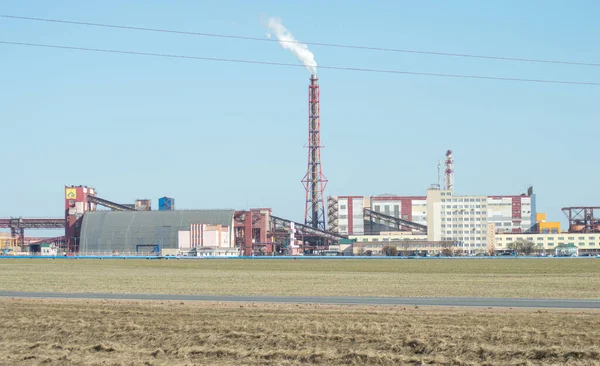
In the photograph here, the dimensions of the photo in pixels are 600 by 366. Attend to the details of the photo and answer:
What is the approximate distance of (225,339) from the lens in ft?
74.5

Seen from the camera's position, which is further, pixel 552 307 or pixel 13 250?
pixel 13 250

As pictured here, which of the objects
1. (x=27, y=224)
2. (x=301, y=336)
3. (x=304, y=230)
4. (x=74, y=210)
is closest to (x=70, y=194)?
(x=74, y=210)

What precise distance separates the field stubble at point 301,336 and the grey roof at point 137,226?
144 meters

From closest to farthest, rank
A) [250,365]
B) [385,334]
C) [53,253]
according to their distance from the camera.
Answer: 1. [250,365]
2. [385,334]
3. [53,253]

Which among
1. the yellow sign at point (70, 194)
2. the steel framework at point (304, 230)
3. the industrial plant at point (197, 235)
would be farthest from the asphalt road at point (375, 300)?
the steel framework at point (304, 230)

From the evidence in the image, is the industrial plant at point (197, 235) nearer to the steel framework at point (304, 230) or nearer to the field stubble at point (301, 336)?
the steel framework at point (304, 230)

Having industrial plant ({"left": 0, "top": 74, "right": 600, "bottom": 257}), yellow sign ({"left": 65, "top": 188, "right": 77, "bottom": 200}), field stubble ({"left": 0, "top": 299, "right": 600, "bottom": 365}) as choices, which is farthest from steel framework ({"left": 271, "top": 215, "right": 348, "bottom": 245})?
field stubble ({"left": 0, "top": 299, "right": 600, "bottom": 365})

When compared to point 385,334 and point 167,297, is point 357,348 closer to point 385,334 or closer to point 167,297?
point 385,334

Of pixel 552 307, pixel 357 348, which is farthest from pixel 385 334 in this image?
pixel 552 307

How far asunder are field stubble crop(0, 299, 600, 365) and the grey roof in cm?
14421

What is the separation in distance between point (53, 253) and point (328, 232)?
67437mm

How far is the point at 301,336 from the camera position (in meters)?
22.8

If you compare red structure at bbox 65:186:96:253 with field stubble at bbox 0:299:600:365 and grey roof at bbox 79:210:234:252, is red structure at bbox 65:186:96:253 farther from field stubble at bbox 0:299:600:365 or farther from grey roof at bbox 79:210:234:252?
field stubble at bbox 0:299:600:365

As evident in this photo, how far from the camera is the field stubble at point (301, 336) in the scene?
20234 millimetres
